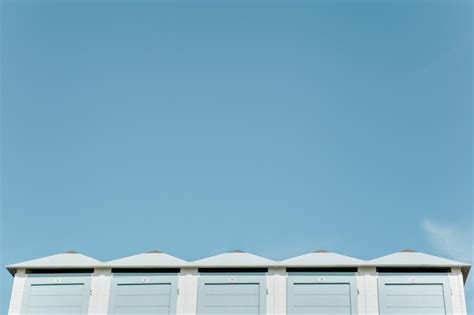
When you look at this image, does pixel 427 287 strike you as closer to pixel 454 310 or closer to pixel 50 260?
pixel 454 310

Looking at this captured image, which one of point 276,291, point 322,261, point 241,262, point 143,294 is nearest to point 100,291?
point 143,294

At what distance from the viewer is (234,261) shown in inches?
1422

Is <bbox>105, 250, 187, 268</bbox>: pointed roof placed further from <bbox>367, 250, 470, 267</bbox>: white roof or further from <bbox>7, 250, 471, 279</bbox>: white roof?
<bbox>367, 250, 470, 267</bbox>: white roof

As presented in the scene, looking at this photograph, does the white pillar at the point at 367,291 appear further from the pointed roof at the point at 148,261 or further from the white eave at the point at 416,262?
the pointed roof at the point at 148,261

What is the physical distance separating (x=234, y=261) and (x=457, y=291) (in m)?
9.92

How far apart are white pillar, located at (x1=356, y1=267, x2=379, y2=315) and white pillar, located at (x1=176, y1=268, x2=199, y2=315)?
7.26m

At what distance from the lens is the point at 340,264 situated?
3544cm

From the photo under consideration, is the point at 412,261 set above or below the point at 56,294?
above

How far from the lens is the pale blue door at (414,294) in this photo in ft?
114

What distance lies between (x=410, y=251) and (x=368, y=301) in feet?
11.2

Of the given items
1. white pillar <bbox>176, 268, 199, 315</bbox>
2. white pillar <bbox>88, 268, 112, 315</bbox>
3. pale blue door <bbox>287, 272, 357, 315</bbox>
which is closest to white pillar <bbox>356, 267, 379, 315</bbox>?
pale blue door <bbox>287, 272, 357, 315</bbox>

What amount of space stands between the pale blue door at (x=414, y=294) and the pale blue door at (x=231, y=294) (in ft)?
17.7

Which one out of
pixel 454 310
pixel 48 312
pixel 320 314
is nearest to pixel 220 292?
pixel 320 314

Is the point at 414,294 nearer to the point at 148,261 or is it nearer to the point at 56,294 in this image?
the point at 148,261
